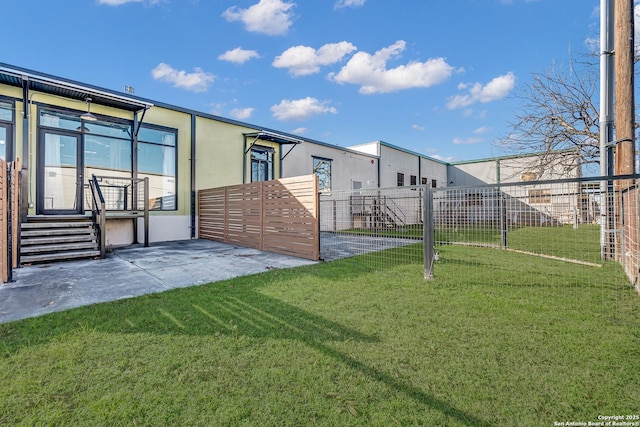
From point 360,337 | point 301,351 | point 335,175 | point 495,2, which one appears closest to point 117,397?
point 301,351

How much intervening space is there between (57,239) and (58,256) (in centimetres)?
53

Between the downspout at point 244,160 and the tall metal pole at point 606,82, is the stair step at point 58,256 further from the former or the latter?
the tall metal pole at point 606,82

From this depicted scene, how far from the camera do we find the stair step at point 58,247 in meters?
5.46

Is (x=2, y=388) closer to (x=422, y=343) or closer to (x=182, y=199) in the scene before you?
(x=422, y=343)

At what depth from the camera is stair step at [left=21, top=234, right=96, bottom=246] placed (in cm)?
567

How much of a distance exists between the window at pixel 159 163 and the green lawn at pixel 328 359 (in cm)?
624

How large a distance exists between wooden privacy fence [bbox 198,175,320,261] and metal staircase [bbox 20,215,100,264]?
10.0ft

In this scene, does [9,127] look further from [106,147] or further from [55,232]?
[55,232]

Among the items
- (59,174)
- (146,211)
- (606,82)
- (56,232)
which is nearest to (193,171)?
(146,211)

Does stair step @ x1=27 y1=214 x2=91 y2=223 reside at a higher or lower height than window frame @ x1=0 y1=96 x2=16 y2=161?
lower

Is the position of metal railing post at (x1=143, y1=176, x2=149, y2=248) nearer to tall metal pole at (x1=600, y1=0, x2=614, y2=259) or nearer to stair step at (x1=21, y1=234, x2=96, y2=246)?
stair step at (x1=21, y1=234, x2=96, y2=246)

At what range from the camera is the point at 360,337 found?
2389 millimetres

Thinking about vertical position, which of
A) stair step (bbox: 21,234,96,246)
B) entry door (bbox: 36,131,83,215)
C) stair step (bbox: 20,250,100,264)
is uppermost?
entry door (bbox: 36,131,83,215)

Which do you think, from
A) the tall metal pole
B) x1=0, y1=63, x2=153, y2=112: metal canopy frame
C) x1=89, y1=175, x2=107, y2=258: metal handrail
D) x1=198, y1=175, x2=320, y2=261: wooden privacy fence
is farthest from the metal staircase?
the tall metal pole
